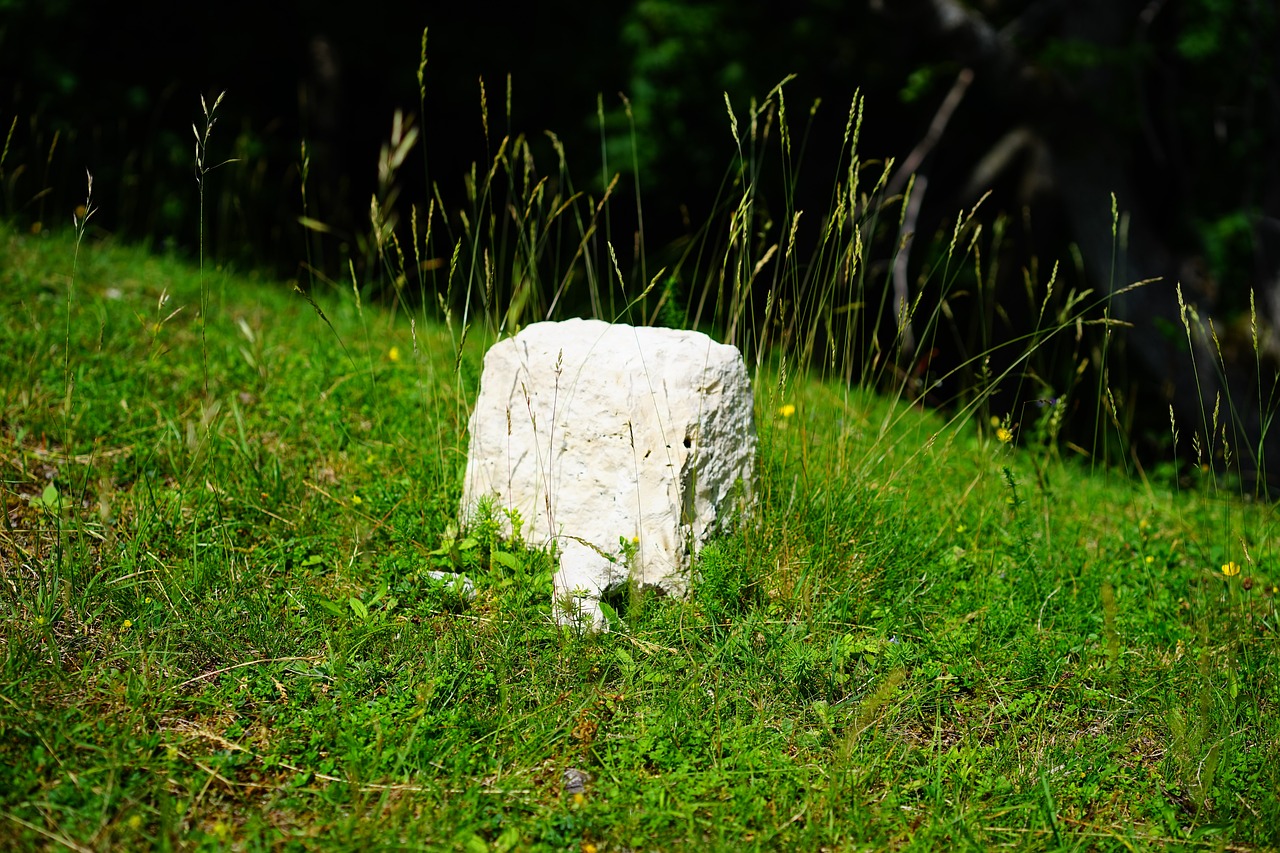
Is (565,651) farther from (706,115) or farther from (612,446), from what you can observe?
(706,115)

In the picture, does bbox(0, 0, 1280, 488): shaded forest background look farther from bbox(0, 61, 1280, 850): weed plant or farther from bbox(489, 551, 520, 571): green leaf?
bbox(489, 551, 520, 571): green leaf

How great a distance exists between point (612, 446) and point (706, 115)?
13.9ft

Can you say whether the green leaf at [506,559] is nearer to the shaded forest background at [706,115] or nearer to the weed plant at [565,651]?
the weed plant at [565,651]

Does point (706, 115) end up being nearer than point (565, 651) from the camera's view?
No

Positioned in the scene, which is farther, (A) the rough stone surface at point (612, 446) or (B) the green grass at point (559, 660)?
(A) the rough stone surface at point (612, 446)

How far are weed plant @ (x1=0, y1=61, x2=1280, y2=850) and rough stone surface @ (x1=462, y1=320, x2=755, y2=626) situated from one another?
0.11 meters

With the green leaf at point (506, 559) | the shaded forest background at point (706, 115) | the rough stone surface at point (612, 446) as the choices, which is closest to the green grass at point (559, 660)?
the green leaf at point (506, 559)

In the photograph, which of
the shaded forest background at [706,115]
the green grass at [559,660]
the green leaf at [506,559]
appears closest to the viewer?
the green grass at [559,660]

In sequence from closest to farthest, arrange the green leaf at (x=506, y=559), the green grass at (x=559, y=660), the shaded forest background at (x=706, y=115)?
1. the green grass at (x=559, y=660)
2. the green leaf at (x=506, y=559)
3. the shaded forest background at (x=706, y=115)

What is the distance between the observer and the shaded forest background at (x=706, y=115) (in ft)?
18.5

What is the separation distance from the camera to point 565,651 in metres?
2.29

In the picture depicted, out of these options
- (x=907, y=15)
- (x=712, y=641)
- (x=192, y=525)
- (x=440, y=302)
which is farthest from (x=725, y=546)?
(x=907, y=15)

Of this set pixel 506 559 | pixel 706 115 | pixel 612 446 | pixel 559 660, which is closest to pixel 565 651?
pixel 559 660

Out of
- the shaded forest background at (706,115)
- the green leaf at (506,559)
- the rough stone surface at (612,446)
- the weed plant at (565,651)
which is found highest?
the shaded forest background at (706,115)
